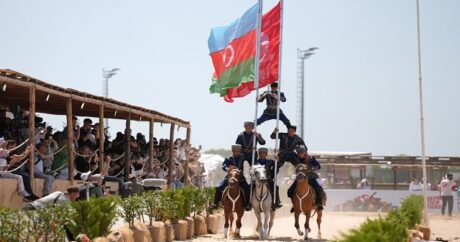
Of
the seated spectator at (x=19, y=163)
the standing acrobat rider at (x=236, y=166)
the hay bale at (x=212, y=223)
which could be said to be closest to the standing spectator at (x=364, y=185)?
the hay bale at (x=212, y=223)

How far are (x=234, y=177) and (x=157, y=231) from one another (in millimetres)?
4088

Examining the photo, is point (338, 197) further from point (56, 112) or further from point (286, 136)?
point (286, 136)

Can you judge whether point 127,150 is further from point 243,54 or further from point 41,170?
point 41,170

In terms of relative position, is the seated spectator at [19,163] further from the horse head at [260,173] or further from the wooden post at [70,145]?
the horse head at [260,173]

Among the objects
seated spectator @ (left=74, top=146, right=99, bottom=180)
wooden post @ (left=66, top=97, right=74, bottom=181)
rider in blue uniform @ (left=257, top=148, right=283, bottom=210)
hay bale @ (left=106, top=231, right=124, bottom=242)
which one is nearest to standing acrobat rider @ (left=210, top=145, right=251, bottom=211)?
rider in blue uniform @ (left=257, top=148, right=283, bottom=210)

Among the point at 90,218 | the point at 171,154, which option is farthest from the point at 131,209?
the point at 171,154

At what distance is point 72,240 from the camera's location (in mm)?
15914

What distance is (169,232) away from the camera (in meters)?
21.3

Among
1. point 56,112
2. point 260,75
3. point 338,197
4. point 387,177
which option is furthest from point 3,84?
point 387,177

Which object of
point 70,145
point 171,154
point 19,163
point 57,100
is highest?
point 57,100

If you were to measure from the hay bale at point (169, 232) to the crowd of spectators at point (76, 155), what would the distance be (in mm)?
2109

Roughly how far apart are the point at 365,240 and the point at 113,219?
765cm

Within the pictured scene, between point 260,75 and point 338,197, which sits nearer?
point 260,75

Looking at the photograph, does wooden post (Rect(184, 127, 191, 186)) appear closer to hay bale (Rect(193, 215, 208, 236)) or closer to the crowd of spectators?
the crowd of spectators
